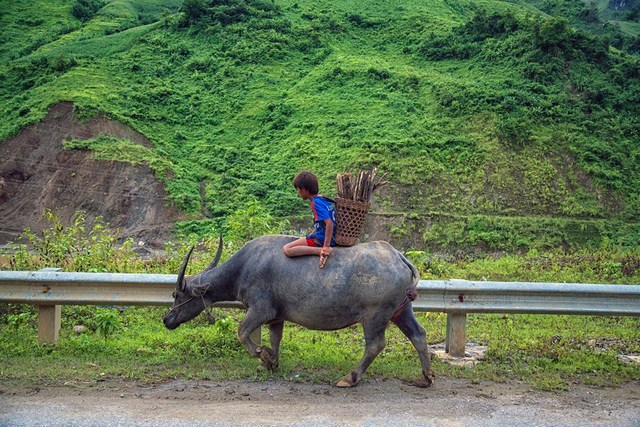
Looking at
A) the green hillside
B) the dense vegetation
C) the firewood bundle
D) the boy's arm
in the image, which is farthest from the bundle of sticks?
the green hillside

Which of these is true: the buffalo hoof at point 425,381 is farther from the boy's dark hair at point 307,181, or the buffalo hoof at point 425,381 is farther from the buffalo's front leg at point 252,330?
the boy's dark hair at point 307,181

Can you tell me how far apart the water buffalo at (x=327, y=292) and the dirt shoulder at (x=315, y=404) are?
0.40m

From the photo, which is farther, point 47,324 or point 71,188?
point 71,188

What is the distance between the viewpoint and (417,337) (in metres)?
6.17

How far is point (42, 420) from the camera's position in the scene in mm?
4812

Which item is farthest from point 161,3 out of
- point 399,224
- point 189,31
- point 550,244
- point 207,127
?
point 550,244

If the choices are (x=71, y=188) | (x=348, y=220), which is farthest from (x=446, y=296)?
(x=71, y=188)

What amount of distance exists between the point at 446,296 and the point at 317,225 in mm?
1673

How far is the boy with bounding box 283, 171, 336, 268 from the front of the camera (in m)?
6.12

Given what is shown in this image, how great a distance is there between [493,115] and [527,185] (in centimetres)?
389

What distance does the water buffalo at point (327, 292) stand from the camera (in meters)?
5.96

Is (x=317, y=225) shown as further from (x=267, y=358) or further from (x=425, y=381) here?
(x=425, y=381)

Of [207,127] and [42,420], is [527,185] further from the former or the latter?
[42,420]

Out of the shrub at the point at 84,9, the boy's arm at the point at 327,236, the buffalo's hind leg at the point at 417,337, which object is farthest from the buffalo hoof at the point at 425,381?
the shrub at the point at 84,9
